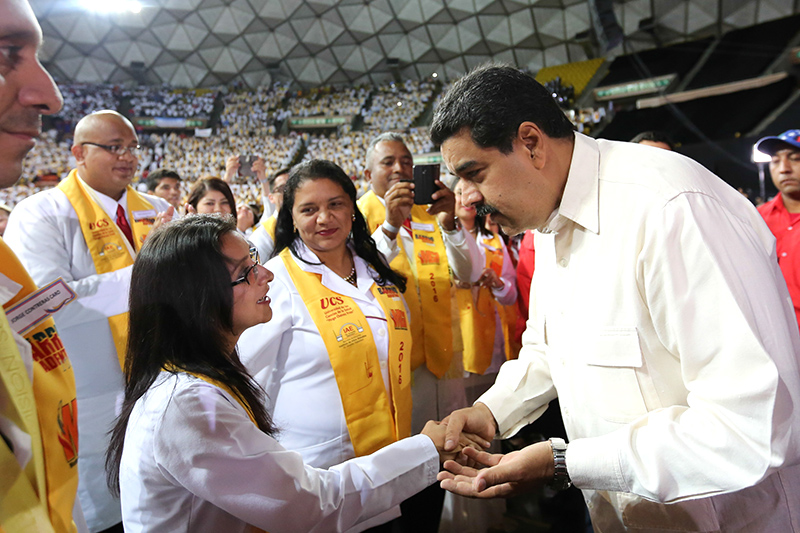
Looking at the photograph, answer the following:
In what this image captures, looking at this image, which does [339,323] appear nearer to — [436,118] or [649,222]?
[436,118]

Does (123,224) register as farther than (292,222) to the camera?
Yes

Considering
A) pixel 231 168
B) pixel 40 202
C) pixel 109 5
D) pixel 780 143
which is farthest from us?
pixel 231 168

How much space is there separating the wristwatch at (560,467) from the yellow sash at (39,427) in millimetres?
1143

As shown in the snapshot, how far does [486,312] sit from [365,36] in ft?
77.6

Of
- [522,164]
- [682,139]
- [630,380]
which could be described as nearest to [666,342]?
[630,380]

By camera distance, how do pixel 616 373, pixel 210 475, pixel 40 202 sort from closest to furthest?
pixel 210 475
pixel 616 373
pixel 40 202

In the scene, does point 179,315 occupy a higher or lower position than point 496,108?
lower

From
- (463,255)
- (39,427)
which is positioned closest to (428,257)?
(463,255)

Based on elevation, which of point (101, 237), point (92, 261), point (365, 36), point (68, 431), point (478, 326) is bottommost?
point (478, 326)

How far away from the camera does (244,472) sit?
122 cm

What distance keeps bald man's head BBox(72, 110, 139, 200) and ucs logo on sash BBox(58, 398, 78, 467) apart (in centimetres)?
224

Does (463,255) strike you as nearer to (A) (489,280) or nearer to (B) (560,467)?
(A) (489,280)

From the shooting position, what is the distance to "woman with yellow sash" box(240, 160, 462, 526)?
192 centimetres

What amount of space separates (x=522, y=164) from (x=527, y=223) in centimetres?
18
